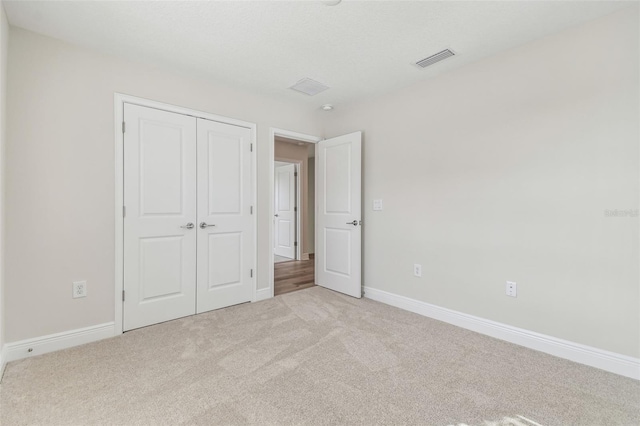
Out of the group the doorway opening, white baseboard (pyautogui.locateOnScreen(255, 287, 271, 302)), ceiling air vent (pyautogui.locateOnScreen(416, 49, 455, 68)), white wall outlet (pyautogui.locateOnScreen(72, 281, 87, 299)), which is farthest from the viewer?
the doorway opening

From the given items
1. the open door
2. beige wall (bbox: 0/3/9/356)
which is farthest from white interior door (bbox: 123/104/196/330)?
the open door

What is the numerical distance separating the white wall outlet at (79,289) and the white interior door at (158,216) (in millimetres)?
286

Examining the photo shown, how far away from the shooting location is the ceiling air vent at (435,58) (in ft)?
8.23

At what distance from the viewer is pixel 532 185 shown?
2.35 m

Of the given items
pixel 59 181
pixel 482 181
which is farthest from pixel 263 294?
pixel 482 181

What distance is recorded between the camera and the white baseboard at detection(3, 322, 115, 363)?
6.96ft

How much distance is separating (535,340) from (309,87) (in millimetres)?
3160

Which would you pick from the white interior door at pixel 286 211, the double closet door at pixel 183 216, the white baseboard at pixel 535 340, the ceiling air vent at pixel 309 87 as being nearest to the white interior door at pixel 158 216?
the double closet door at pixel 183 216

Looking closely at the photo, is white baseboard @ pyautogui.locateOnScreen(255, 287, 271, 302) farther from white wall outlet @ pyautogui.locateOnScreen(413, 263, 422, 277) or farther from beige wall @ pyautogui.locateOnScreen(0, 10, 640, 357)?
white wall outlet @ pyautogui.locateOnScreen(413, 263, 422, 277)

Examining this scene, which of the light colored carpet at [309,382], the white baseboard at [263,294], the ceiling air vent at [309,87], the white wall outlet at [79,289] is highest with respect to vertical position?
the ceiling air vent at [309,87]

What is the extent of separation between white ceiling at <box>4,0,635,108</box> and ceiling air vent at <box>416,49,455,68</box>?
0.20 ft

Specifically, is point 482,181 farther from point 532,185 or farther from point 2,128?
point 2,128

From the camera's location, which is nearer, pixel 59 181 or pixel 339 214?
pixel 59 181

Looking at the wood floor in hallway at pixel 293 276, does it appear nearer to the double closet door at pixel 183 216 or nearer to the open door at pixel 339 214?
the open door at pixel 339 214
